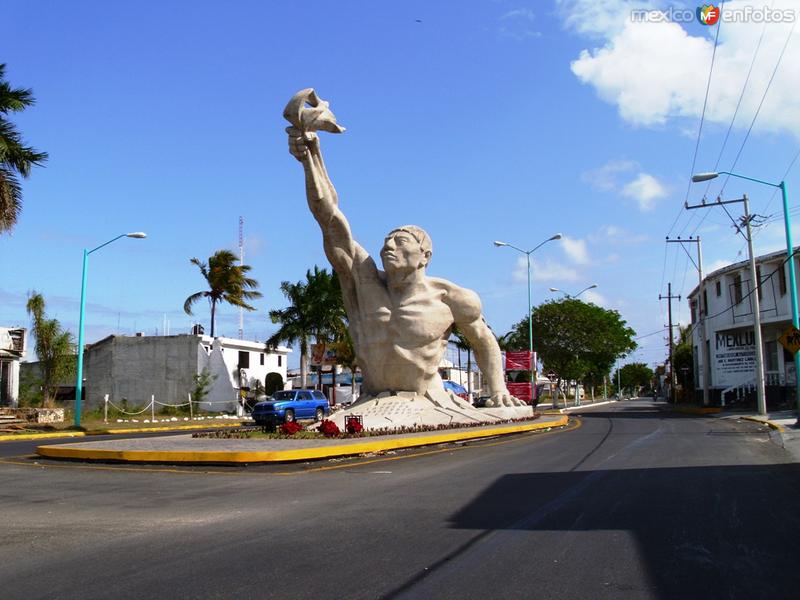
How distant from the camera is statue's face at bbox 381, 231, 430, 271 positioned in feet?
70.1

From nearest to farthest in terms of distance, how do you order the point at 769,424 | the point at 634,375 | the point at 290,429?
the point at 290,429, the point at 769,424, the point at 634,375

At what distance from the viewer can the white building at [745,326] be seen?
36844 millimetres

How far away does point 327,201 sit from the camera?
67.7ft

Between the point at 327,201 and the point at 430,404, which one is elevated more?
the point at 327,201

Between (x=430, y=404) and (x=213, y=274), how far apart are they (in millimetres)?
25709

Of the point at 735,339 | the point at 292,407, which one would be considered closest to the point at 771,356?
the point at 735,339

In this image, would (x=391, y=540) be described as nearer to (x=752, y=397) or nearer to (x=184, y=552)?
(x=184, y=552)

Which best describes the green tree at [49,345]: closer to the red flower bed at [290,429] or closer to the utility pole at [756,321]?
the red flower bed at [290,429]

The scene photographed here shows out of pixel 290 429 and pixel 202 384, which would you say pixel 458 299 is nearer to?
pixel 290 429

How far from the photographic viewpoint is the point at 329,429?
1725 centimetres

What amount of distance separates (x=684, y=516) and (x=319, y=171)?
49.8 ft

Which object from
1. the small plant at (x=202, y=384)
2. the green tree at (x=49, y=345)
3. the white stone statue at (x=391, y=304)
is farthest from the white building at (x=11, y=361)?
the white stone statue at (x=391, y=304)

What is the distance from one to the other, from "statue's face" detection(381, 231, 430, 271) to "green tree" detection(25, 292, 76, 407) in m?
17.9

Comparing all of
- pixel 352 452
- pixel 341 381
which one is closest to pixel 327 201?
pixel 352 452
